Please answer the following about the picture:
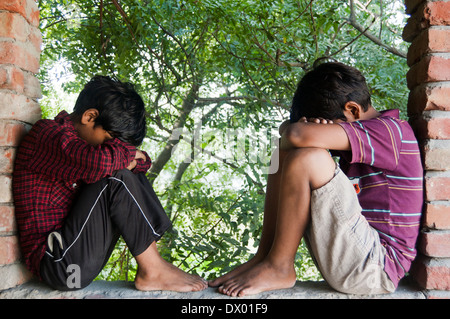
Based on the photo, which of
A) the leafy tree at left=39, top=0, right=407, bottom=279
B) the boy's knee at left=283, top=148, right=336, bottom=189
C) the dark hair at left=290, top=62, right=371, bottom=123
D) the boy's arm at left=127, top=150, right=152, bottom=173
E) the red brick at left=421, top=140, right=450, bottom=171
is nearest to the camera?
the boy's knee at left=283, top=148, right=336, bottom=189

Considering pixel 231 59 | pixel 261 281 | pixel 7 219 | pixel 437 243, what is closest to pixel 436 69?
pixel 437 243

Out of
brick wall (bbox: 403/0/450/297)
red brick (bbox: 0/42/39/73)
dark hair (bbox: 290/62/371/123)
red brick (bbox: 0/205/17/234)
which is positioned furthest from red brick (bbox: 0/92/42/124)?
brick wall (bbox: 403/0/450/297)

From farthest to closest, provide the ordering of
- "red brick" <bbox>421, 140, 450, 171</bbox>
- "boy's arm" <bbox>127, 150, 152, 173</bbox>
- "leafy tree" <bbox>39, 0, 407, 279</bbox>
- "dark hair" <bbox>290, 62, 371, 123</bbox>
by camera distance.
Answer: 1. "leafy tree" <bbox>39, 0, 407, 279</bbox>
2. "boy's arm" <bbox>127, 150, 152, 173</bbox>
3. "dark hair" <bbox>290, 62, 371, 123</bbox>
4. "red brick" <bbox>421, 140, 450, 171</bbox>

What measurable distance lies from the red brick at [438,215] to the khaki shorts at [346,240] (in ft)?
0.75

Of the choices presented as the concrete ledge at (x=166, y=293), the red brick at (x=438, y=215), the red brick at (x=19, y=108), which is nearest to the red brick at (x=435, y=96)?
the red brick at (x=438, y=215)

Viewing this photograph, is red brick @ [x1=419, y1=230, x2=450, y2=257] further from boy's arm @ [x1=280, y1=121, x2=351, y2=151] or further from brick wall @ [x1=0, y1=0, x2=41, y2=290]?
brick wall @ [x1=0, y1=0, x2=41, y2=290]

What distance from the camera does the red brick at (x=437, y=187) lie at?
1608 mm

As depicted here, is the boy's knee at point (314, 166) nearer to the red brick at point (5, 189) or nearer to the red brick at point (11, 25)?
the red brick at point (5, 189)

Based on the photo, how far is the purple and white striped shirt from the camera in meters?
1.54

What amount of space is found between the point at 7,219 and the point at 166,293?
2.27 ft

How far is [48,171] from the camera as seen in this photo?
1.62 metres

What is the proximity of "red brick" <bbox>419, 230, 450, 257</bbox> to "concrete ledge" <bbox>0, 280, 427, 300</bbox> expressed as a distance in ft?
0.54

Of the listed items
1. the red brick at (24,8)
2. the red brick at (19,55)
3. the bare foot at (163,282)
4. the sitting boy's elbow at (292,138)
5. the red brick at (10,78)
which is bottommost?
the bare foot at (163,282)

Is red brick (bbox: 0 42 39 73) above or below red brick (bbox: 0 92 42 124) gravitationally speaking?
above
